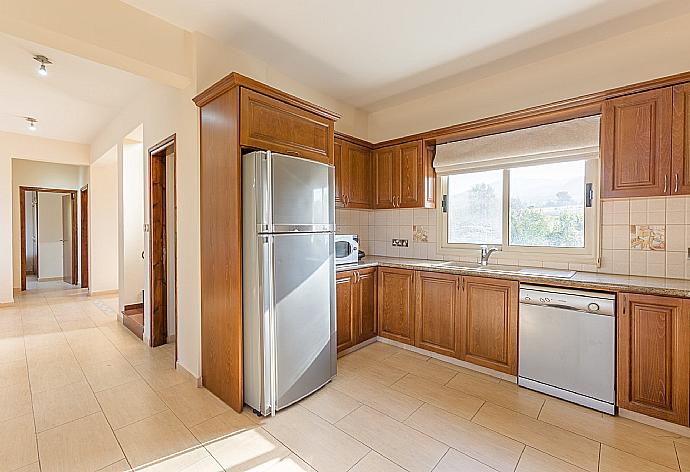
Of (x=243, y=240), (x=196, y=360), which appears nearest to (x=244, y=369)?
(x=196, y=360)

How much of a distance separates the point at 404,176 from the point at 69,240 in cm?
857

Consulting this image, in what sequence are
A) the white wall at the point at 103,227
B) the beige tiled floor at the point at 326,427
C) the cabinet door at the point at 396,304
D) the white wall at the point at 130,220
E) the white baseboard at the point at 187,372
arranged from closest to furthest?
1. the beige tiled floor at the point at 326,427
2. the white baseboard at the point at 187,372
3. the cabinet door at the point at 396,304
4. the white wall at the point at 130,220
5. the white wall at the point at 103,227

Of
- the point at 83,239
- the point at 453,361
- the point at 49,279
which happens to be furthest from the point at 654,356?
the point at 49,279

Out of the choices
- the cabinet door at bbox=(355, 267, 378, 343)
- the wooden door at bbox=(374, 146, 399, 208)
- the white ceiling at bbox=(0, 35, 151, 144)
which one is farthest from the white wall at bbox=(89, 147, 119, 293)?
the cabinet door at bbox=(355, 267, 378, 343)

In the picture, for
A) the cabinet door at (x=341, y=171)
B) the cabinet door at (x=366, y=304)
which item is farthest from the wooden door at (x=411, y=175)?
the cabinet door at (x=366, y=304)

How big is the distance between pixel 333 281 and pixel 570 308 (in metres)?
1.73

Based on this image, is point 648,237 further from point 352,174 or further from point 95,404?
point 95,404

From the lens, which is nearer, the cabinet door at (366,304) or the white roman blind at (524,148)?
the white roman blind at (524,148)

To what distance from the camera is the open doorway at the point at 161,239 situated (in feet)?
11.2

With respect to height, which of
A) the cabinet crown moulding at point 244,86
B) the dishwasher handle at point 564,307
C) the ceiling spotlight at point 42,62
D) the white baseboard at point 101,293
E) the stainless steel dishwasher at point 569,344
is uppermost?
the ceiling spotlight at point 42,62

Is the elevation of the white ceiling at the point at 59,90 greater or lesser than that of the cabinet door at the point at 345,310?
greater

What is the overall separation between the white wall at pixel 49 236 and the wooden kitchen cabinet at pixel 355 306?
862 centimetres

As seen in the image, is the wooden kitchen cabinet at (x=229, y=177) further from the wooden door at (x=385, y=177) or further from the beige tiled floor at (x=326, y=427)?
the wooden door at (x=385, y=177)

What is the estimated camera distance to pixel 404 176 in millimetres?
3717
